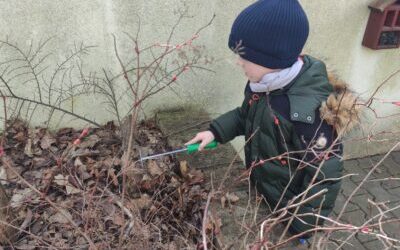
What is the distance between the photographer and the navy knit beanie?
1959mm

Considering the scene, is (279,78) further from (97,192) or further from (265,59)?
(97,192)

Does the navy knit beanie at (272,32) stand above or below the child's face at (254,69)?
above

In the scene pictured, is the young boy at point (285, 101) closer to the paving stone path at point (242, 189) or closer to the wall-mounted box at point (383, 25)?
the paving stone path at point (242, 189)

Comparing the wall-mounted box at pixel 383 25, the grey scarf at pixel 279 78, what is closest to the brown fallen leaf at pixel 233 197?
the grey scarf at pixel 279 78

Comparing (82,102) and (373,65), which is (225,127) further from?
(373,65)

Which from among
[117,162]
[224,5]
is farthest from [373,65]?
[117,162]

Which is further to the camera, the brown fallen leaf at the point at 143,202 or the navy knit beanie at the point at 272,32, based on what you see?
the brown fallen leaf at the point at 143,202

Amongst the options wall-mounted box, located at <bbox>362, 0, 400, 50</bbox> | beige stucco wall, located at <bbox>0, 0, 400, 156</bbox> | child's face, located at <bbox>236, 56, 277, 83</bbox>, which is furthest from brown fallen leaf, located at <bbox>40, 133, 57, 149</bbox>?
wall-mounted box, located at <bbox>362, 0, 400, 50</bbox>

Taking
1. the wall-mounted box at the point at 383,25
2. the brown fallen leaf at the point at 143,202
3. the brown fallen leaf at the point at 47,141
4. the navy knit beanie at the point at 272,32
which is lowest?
the brown fallen leaf at the point at 143,202

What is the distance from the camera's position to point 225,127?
8.27ft

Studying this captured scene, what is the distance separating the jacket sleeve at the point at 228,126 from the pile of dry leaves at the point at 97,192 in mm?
270

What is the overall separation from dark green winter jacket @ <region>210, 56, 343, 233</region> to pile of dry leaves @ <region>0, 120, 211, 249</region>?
0.40 m

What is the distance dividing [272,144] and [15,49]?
5.79 feet

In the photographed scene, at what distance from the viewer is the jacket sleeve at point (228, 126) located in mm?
2510
